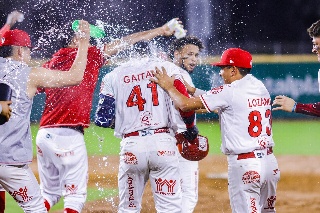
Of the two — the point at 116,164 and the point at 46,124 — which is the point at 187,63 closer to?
the point at 46,124

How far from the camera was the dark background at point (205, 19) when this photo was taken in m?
17.7

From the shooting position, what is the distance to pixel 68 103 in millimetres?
5684

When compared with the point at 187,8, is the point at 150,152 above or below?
below

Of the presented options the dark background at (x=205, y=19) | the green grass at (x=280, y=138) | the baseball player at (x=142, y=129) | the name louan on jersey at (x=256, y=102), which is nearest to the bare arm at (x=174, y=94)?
the baseball player at (x=142, y=129)

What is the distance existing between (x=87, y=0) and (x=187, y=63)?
11.6 m

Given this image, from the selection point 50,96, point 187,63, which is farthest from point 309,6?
point 50,96

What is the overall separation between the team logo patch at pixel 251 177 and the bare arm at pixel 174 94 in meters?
0.69

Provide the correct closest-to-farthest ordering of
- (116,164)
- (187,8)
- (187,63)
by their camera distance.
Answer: (187,63) < (116,164) < (187,8)

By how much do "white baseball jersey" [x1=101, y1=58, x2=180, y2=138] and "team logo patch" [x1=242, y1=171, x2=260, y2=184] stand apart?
0.83 meters

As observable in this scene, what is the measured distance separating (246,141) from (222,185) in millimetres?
4556

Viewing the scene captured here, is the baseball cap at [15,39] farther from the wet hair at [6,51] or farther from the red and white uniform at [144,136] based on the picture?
the red and white uniform at [144,136]

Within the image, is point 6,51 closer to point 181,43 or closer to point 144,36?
point 144,36

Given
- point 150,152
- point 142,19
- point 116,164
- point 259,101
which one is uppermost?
point 142,19

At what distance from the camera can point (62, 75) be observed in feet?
14.5
